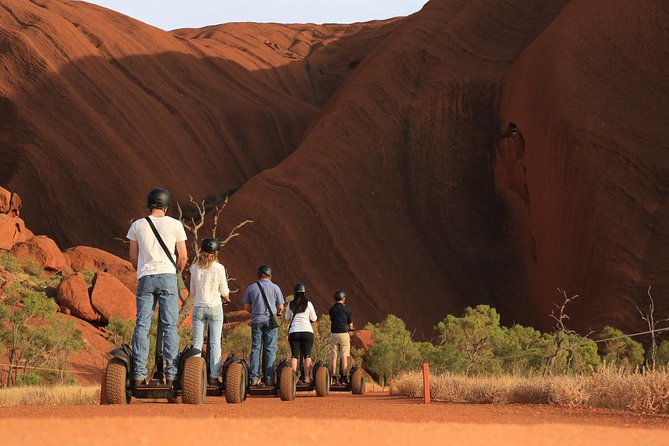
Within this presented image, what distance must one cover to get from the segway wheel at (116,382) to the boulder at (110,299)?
2226 cm

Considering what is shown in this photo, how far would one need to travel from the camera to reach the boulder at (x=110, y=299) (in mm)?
31547

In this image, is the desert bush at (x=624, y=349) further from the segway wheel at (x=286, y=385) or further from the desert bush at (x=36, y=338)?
the segway wheel at (x=286, y=385)

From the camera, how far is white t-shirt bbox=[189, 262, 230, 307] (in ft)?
38.2


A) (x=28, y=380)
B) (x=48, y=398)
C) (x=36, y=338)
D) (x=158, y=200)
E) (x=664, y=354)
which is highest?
(x=158, y=200)

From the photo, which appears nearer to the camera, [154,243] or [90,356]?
[154,243]

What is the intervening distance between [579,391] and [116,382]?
5.72m

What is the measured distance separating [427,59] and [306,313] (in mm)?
48213

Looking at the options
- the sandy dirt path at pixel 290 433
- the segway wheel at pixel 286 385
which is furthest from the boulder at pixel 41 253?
the sandy dirt path at pixel 290 433

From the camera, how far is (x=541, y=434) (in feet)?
21.3

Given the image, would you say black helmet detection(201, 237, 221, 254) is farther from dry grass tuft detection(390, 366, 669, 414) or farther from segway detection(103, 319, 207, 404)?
dry grass tuft detection(390, 366, 669, 414)

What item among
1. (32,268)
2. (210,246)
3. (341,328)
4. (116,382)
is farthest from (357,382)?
(32,268)

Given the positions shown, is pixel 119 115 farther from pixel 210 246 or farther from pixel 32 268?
pixel 210 246

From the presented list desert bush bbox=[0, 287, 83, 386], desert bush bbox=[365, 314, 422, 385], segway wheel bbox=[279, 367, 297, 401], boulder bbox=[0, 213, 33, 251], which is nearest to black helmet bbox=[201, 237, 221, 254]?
segway wheel bbox=[279, 367, 297, 401]

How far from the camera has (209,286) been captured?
38.2ft
